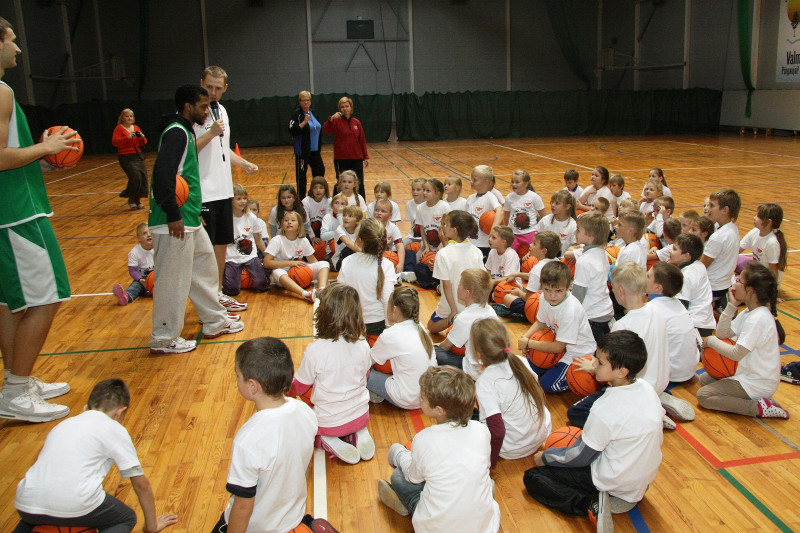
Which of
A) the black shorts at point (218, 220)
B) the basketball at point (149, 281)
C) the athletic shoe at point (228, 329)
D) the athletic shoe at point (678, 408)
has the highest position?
the black shorts at point (218, 220)

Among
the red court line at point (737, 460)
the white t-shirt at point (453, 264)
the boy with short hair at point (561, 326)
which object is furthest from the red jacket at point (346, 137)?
the red court line at point (737, 460)

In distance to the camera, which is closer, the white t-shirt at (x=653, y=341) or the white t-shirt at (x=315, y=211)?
the white t-shirt at (x=653, y=341)

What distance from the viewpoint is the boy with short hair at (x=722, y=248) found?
5020 mm

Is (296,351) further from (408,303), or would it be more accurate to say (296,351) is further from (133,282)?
(133,282)

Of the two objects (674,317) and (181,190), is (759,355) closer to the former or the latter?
(674,317)

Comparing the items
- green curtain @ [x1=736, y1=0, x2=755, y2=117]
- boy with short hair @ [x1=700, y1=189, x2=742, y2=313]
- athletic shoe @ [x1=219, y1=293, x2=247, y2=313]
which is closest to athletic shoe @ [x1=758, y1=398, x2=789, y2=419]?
boy with short hair @ [x1=700, y1=189, x2=742, y2=313]

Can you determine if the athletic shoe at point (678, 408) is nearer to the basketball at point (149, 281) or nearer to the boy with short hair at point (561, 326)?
the boy with short hair at point (561, 326)

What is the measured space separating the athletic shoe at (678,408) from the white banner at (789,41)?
18333 millimetres

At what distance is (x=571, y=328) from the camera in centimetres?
383

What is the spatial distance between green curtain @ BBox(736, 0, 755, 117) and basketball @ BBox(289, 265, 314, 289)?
18.4 meters

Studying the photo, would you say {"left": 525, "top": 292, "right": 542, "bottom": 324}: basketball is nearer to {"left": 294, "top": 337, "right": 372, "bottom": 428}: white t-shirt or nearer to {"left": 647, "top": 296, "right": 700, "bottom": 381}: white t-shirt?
{"left": 647, "top": 296, "right": 700, "bottom": 381}: white t-shirt

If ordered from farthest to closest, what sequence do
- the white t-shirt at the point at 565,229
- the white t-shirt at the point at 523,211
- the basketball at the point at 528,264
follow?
1. the white t-shirt at the point at 523,211
2. the white t-shirt at the point at 565,229
3. the basketball at the point at 528,264

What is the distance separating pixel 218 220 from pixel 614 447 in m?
3.57

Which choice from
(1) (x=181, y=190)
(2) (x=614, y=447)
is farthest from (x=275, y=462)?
(1) (x=181, y=190)
